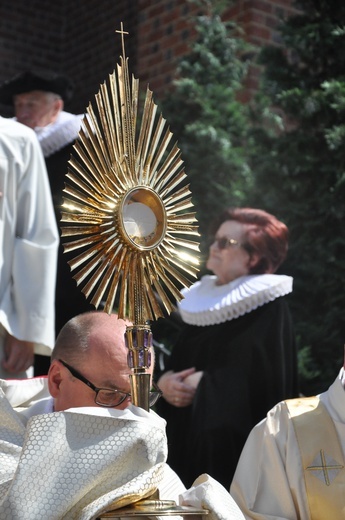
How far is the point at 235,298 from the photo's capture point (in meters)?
5.26

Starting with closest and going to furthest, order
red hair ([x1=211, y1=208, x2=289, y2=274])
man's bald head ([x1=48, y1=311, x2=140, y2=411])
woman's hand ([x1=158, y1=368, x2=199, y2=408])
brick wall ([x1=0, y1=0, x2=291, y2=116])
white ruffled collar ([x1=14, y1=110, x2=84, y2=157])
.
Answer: man's bald head ([x1=48, y1=311, x2=140, y2=411]) < woman's hand ([x1=158, y1=368, x2=199, y2=408]) < red hair ([x1=211, y1=208, x2=289, y2=274]) < white ruffled collar ([x1=14, y1=110, x2=84, y2=157]) < brick wall ([x1=0, y1=0, x2=291, y2=116])

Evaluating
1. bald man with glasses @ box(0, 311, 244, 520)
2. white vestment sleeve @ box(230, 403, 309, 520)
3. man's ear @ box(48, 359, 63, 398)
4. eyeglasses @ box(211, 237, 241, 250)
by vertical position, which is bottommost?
white vestment sleeve @ box(230, 403, 309, 520)

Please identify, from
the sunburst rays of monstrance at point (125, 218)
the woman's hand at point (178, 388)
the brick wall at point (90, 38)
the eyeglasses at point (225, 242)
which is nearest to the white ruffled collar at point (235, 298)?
the eyeglasses at point (225, 242)

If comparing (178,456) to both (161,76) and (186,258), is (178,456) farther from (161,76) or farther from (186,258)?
(161,76)

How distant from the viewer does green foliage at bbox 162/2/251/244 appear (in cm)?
700

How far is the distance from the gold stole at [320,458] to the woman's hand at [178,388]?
151 centimetres

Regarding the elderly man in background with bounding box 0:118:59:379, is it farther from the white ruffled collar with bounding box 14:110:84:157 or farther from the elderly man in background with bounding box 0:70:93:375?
the white ruffled collar with bounding box 14:110:84:157

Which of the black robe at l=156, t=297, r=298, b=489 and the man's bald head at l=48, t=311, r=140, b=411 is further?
the black robe at l=156, t=297, r=298, b=489

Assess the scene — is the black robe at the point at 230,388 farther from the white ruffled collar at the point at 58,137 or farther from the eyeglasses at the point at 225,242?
the white ruffled collar at the point at 58,137

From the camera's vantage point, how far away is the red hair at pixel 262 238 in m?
5.41

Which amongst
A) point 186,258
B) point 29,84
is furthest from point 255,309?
point 186,258

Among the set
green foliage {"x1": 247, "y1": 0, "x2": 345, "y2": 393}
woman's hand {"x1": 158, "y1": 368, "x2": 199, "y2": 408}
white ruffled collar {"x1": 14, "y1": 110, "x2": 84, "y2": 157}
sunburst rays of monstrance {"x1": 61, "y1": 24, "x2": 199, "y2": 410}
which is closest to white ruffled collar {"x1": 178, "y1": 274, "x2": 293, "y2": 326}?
woman's hand {"x1": 158, "y1": 368, "x2": 199, "y2": 408}

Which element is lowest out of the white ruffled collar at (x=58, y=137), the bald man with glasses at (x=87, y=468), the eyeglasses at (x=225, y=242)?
the bald man with glasses at (x=87, y=468)

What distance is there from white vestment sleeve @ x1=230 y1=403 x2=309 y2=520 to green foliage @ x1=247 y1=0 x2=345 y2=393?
100 inches
